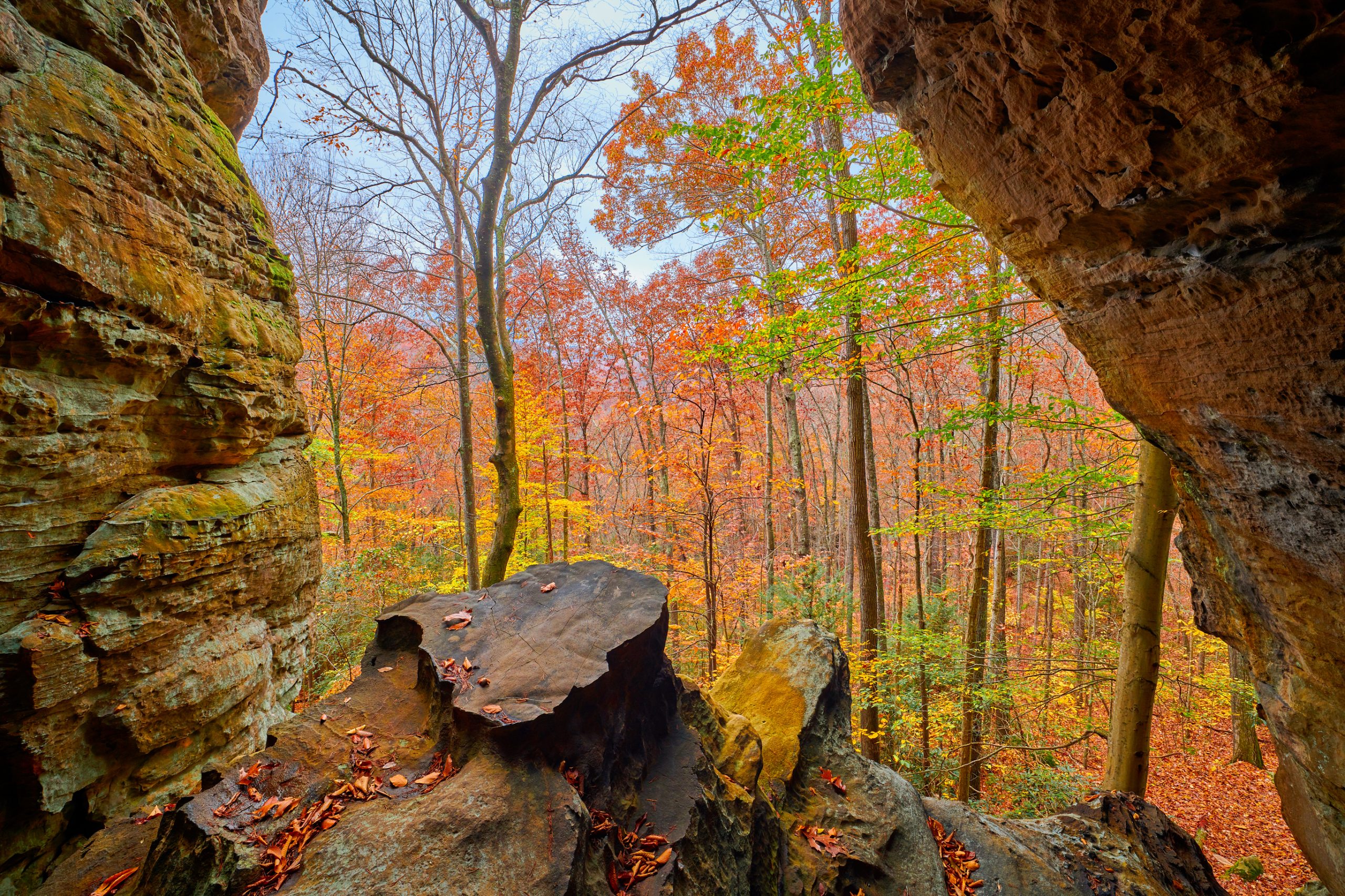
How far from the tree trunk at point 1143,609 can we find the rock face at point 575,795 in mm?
578

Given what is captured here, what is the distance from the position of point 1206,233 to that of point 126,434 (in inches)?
230

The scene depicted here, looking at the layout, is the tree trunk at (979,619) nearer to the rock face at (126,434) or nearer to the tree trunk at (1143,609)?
the tree trunk at (1143,609)

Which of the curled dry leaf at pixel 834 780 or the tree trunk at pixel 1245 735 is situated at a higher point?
the curled dry leaf at pixel 834 780

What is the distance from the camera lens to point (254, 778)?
7.59 ft

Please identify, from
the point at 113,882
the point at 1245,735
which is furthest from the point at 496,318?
the point at 1245,735

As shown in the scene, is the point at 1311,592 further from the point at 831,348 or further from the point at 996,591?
the point at 996,591

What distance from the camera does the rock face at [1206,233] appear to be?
61.5 inches

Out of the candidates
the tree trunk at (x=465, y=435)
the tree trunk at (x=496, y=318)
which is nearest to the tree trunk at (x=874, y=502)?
the tree trunk at (x=496, y=318)

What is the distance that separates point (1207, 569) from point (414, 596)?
5476 millimetres

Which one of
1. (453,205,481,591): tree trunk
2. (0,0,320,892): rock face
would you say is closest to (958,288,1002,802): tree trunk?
(0,0,320,892): rock face

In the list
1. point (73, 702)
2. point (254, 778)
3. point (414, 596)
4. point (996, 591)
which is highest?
point (414, 596)

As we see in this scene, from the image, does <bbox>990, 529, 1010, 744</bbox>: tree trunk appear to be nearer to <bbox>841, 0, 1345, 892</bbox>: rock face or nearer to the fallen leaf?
<bbox>841, 0, 1345, 892</bbox>: rock face

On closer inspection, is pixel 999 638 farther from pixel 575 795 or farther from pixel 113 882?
pixel 113 882

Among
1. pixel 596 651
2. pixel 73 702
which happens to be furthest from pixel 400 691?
pixel 73 702
